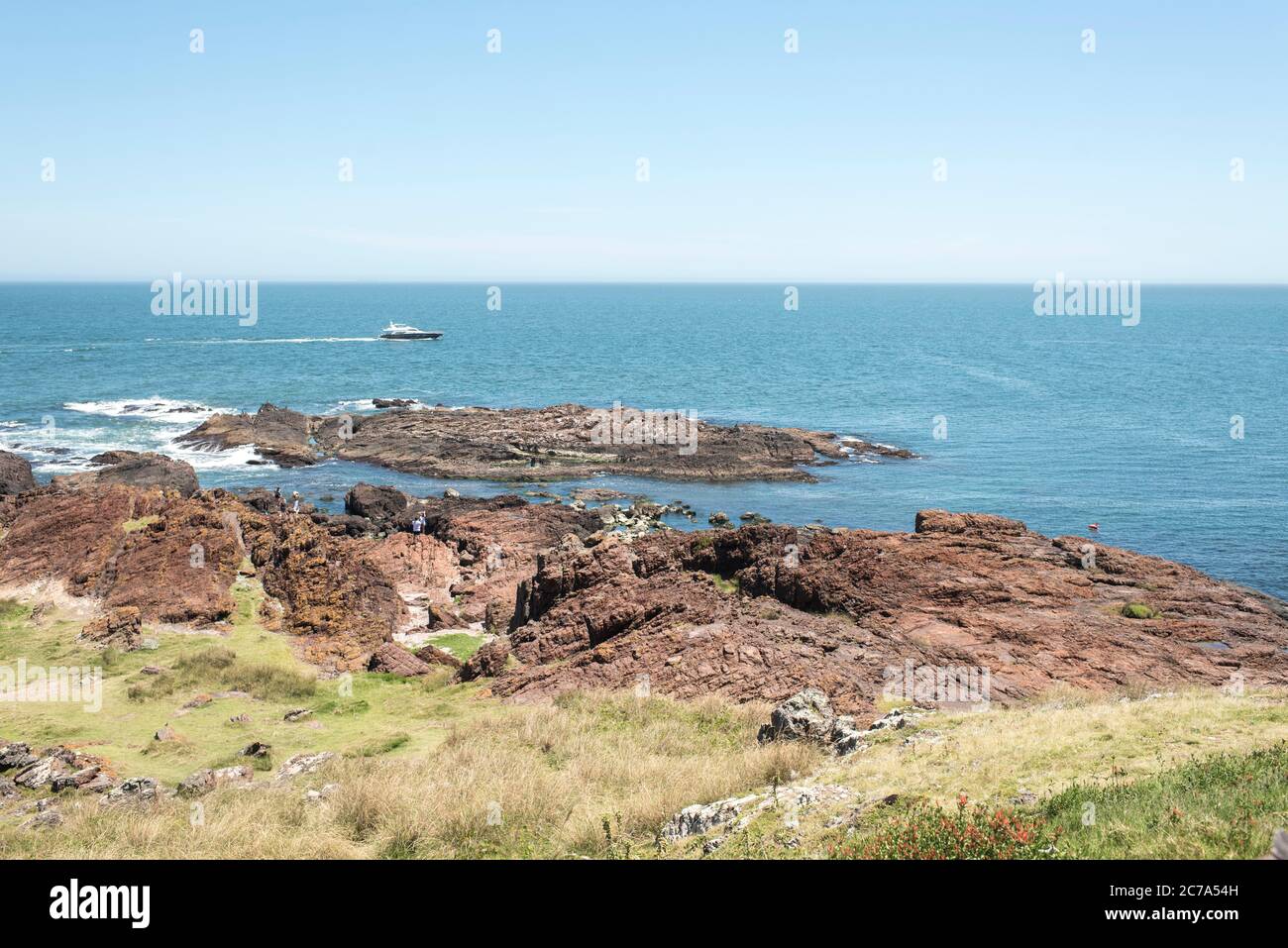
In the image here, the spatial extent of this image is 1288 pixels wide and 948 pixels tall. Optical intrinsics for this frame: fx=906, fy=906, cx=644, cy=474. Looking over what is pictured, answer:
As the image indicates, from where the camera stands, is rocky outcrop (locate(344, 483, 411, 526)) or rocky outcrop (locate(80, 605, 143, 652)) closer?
rocky outcrop (locate(80, 605, 143, 652))

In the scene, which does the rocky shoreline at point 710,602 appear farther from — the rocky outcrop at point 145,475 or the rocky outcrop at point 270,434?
the rocky outcrop at point 270,434

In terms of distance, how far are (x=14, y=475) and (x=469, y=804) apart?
42.5 metres

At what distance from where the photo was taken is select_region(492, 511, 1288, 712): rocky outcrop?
68.8 feet

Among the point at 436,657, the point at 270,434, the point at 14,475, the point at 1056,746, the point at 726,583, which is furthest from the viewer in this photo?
the point at 270,434

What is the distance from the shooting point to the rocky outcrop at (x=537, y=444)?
197 ft

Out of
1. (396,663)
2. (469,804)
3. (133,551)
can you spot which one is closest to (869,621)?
(396,663)

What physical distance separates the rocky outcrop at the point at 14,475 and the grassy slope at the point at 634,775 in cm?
2890

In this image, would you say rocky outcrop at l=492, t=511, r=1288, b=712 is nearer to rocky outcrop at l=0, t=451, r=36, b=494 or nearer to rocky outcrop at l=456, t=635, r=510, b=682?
rocky outcrop at l=456, t=635, r=510, b=682

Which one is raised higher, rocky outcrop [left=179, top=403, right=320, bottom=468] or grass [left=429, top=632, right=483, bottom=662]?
rocky outcrop [left=179, top=403, right=320, bottom=468]

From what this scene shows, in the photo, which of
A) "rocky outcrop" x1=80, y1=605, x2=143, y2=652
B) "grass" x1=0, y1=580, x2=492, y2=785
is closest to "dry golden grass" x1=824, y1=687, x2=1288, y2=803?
"grass" x1=0, y1=580, x2=492, y2=785

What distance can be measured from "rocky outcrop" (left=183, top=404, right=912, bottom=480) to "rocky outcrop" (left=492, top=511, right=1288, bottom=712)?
31245mm

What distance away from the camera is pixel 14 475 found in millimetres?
44469

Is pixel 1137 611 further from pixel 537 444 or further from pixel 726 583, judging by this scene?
pixel 537 444
